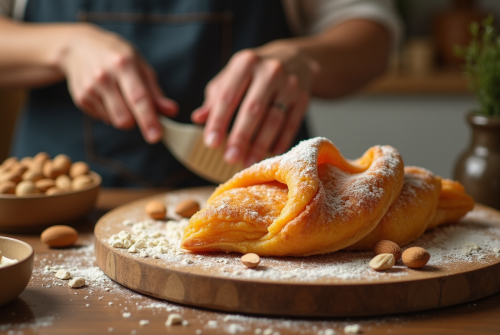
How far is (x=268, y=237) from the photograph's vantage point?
83 centimetres

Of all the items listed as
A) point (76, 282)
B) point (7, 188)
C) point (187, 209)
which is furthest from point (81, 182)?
point (76, 282)

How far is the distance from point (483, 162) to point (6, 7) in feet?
4.84

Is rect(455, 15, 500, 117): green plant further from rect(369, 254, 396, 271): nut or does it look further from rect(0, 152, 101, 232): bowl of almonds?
rect(0, 152, 101, 232): bowl of almonds

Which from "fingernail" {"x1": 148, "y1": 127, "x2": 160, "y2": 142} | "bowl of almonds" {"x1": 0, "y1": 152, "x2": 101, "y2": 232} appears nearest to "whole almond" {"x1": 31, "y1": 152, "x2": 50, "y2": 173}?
"bowl of almonds" {"x1": 0, "y1": 152, "x2": 101, "y2": 232}

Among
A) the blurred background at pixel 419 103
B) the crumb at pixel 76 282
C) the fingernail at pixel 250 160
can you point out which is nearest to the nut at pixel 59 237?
the crumb at pixel 76 282

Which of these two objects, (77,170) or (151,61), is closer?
(77,170)

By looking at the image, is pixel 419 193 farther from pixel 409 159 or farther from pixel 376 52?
pixel 409 159

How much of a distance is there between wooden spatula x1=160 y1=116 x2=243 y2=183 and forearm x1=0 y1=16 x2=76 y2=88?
46 cm

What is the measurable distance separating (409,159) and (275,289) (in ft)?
10.3

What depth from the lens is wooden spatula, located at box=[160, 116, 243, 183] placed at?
1.31 meters

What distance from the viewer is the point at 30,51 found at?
5.24 ft

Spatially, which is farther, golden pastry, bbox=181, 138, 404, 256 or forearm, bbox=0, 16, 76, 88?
forearm, bbox=0, 16, 76, 88

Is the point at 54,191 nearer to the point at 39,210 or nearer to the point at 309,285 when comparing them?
the point at 39,210

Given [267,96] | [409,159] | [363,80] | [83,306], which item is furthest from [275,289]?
[409,159]
